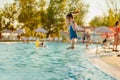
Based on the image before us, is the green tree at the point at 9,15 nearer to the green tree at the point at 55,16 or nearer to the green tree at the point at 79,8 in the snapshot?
the green tree at the point at 55,16

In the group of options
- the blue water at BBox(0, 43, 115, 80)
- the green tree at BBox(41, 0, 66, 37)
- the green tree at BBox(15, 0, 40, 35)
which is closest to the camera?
the blue water at BBox(0, 43, 115, 80)

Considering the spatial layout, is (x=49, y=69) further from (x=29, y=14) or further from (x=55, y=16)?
(x=29, y=14)

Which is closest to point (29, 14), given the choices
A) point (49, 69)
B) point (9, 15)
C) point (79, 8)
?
point (9, 15)

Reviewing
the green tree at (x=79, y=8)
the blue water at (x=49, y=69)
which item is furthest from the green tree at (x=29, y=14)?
the blue water at (x=49, y=69)

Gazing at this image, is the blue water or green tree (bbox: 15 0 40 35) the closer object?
the blue water

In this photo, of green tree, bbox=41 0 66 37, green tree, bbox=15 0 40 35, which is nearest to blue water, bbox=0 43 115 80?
green tree, bbox=41 0 66 37

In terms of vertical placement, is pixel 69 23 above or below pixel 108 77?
above

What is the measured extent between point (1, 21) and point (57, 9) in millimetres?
12172

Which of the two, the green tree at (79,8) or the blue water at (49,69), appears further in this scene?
the green tree at (79,8)

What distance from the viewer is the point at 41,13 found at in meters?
62.9

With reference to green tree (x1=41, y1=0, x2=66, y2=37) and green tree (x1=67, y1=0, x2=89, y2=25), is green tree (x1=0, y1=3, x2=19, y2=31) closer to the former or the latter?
green tree (x1=41, y1=0, x2=66, y2=37)

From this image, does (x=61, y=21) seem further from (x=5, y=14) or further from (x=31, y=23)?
(x=5, y=14)

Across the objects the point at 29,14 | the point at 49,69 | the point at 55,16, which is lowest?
the point at 49,69

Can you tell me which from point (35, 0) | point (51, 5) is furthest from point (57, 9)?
point (35, 0)
